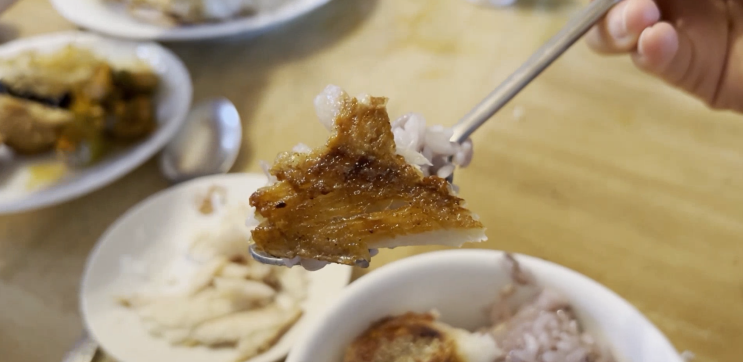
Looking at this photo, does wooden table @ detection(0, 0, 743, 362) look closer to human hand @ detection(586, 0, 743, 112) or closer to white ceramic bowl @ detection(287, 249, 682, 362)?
human hand @ detection(586, 0, 743, 112)

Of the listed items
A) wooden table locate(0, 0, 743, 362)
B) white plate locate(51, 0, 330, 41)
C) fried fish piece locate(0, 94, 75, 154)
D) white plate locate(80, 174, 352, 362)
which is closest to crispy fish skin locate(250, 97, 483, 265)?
white plate locate(80, 174, 352, 362)

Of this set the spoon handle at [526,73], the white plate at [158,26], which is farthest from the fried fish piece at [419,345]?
the white plate at [158,26]

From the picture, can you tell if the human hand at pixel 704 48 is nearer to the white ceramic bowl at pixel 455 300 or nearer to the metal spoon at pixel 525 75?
the metal spoon at pixel 525 75

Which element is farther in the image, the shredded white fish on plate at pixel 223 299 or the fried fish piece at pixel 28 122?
the fried fish piece at pixel 28 122

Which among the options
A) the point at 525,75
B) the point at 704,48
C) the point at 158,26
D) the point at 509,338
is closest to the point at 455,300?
the point at 509,338

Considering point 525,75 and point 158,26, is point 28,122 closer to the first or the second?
point 158,26

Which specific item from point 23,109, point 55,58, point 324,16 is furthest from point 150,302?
point 324,16
